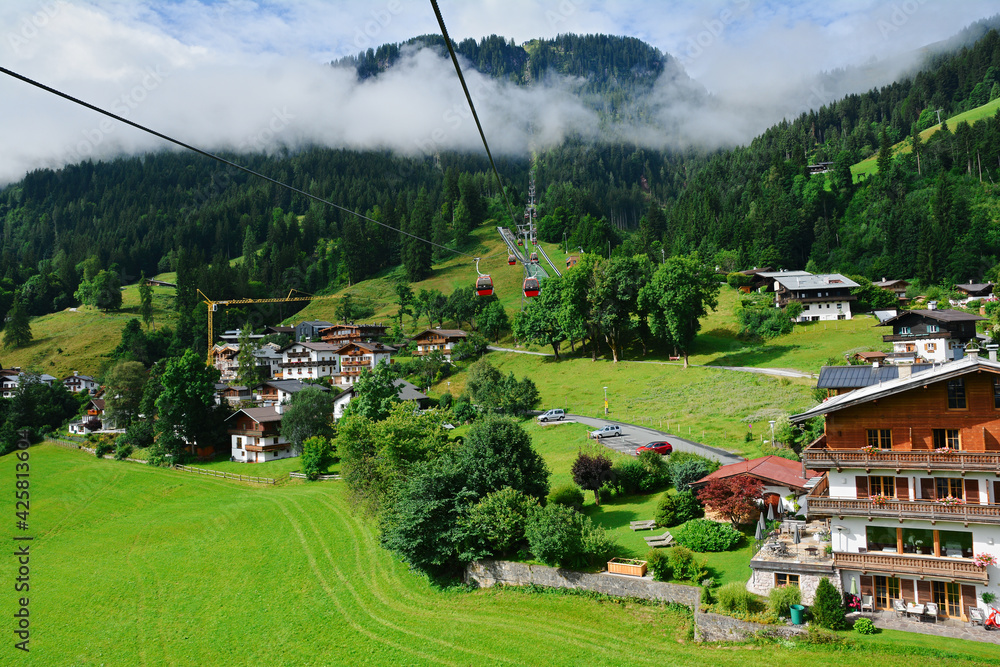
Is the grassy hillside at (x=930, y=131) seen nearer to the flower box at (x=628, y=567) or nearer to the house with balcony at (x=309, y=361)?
the house with balcony at (x=309, y=361)

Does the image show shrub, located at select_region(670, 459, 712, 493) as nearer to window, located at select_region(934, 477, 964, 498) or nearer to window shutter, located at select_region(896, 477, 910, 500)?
window shutter, located at select_region(896, 477, 910, 500)

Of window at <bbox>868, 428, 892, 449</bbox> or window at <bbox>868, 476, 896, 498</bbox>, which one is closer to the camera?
window at <bbox>868, 476, 896, 498</bbox>

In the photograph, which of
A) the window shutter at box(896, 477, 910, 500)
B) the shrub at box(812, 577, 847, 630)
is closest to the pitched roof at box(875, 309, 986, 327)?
the window shutter at box(896, 477, 910, 500)

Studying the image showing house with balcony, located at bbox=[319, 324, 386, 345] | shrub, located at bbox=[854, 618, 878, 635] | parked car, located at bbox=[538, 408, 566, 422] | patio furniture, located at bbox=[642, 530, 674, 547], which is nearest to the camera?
shrub, located at bbox=[854, 618, 878, 635]

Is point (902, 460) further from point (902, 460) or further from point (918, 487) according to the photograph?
point (918, 487)

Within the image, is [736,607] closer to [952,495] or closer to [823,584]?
[823,584]

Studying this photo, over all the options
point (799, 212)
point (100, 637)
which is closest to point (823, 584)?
point (100, 637)

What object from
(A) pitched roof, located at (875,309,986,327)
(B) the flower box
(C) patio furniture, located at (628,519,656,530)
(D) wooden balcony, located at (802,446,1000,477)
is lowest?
(B) the flower box
